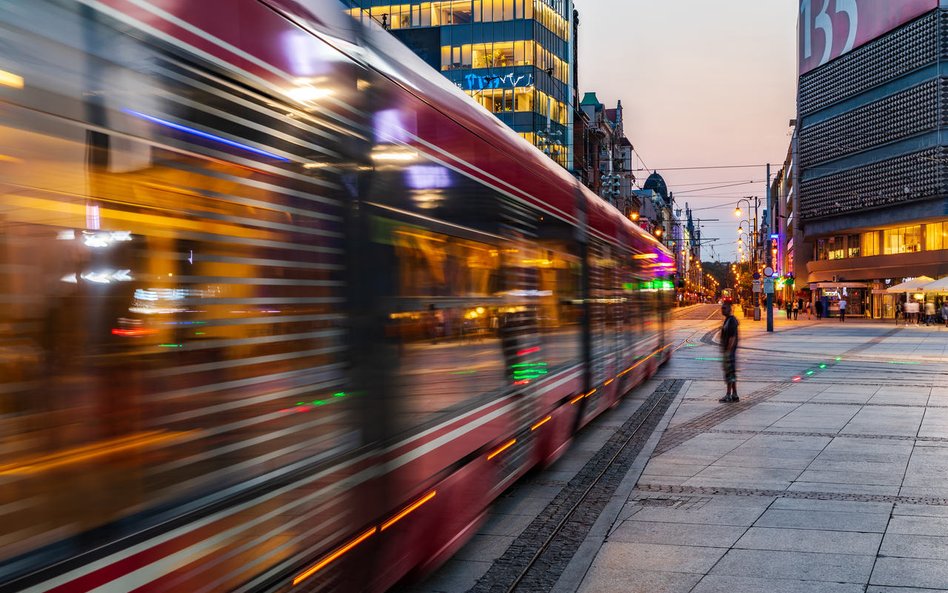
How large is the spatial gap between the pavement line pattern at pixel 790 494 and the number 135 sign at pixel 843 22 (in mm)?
53025

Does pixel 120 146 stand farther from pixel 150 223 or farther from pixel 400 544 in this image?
pixel 400 544

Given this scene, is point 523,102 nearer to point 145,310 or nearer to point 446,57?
point 446,57

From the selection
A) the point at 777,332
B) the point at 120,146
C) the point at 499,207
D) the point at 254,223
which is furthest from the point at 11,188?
the point at 777,332

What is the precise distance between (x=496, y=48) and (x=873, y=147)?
92.7ft

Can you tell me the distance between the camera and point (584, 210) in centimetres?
950

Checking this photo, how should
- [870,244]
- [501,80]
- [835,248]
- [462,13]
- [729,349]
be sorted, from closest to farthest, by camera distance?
1. [729,349]
2. [870,244]
3. [501,80]
4. [462,13]
5. [835,248]

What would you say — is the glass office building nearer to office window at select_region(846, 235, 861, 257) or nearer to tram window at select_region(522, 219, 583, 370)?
office window at select_region(846, 235, 861, 257)

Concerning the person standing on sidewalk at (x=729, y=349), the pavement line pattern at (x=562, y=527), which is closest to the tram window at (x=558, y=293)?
the pavement line pattern at (x=562, y=527)

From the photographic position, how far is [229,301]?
2742 millimetres

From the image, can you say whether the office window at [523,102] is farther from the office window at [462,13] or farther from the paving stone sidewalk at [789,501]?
the paving stone sidewalk at [789,501]

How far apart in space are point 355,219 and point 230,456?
4.11 ft

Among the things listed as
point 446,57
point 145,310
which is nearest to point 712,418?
point 145,310

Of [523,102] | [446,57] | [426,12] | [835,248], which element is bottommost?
[835,248]

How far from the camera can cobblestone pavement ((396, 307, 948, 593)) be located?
551cm
